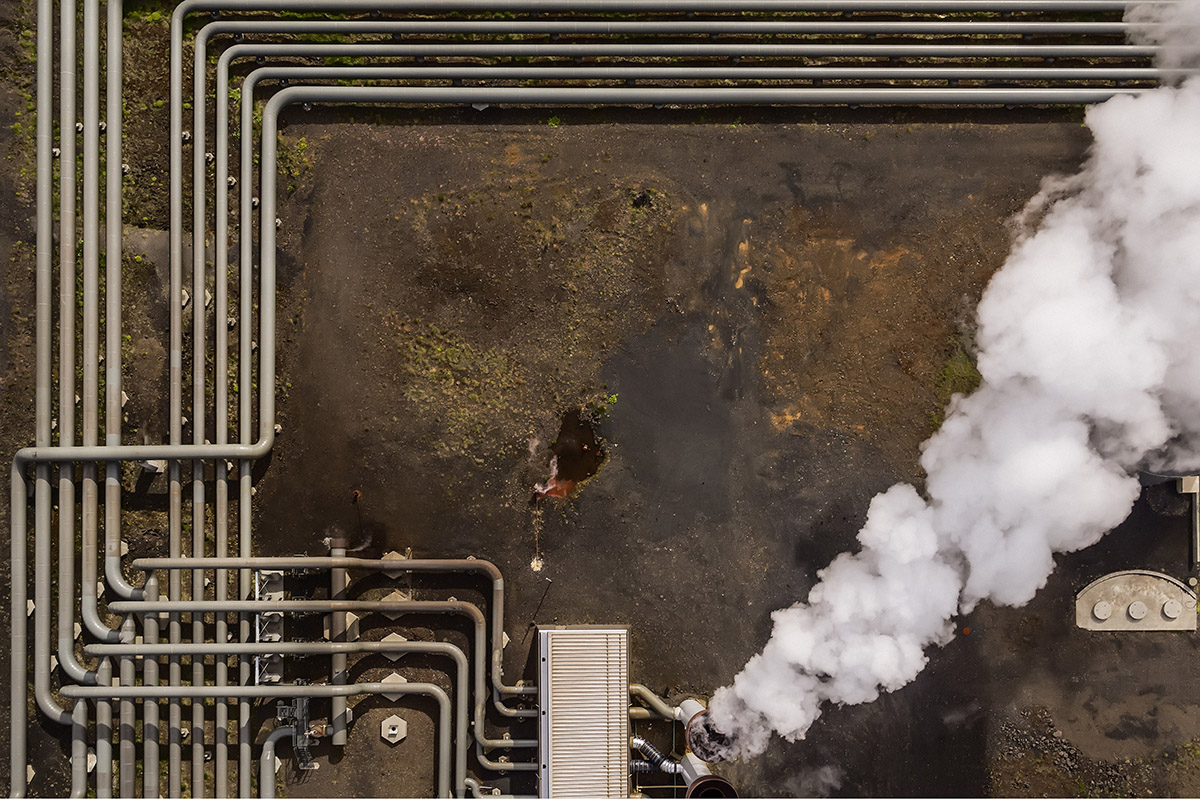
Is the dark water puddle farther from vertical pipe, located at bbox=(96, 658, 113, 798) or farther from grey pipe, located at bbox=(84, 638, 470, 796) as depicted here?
vertical pipe, located at bbox=(96, 658, 113, 798)

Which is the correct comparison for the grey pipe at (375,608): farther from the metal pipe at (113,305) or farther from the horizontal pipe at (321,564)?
the metal pipe at (113,305)

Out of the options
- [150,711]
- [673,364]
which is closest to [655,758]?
[673,364]

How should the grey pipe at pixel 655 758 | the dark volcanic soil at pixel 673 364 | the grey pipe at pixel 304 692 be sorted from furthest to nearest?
the dark volcanic soil at pixel 673 364 → the grey pipe at pixel 655 758 → the grey pipe at pixel 304 692

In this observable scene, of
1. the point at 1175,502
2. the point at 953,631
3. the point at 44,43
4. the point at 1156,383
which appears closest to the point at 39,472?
the point at 44,43

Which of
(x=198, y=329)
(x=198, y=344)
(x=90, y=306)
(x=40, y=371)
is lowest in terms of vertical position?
(x=40, y=371)

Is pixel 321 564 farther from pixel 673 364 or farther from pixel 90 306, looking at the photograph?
pixel 673 364

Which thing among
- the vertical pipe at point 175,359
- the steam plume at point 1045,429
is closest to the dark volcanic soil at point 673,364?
the steam plume at point 1045,429
